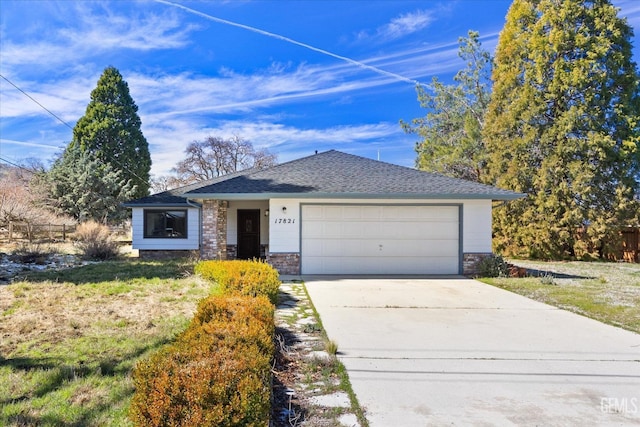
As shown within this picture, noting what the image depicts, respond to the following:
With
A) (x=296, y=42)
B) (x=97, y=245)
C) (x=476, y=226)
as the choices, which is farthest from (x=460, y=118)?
(x=97, y=245)

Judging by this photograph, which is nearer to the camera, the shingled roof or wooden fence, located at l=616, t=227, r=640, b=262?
the shingled roof

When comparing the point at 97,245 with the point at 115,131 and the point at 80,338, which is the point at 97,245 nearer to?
the point at 80,338

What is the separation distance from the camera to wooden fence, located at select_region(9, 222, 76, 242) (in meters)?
17.9

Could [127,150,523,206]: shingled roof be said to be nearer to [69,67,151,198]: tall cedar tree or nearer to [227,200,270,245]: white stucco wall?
[227,200,270,245]: white stucco wall

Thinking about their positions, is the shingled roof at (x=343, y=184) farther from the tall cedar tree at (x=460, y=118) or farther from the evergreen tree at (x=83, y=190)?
the evergreen tree at (x=83, y=190)

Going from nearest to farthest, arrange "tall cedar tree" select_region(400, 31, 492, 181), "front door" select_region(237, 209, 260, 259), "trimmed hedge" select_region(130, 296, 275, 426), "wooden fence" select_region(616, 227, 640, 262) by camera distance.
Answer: "trimmed hedge" select_region(130, 296, 275, 426) < "front door" select_region(237, 209, 260, 259) < "wooden fence" select_region(616, 227, 640, 262) < "tall cedar tree" select_region(400, 31, 492, 181)

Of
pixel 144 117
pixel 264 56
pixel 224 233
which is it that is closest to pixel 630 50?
pixel 264 56

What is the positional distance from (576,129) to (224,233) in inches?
570

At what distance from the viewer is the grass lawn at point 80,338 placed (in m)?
3.02

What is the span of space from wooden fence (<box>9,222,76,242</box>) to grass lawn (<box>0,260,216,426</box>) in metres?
11.2

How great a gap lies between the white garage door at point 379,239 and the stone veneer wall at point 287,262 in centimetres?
20

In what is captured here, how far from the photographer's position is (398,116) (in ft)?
81.2

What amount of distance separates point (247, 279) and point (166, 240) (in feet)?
31.0

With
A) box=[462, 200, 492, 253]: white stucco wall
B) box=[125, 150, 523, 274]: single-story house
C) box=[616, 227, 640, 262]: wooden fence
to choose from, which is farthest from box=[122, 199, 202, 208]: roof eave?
box=[616, 227, 640, 262]: wooden fence
